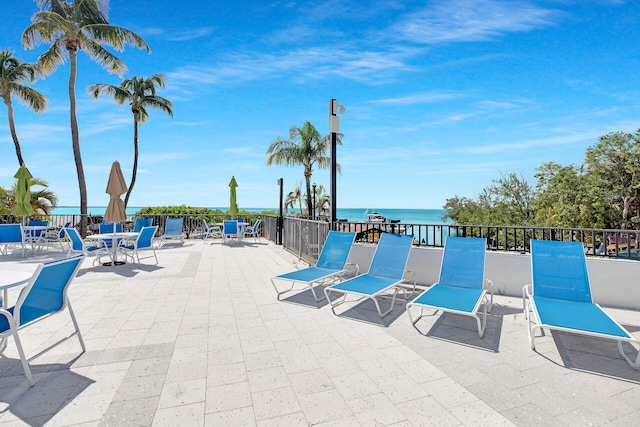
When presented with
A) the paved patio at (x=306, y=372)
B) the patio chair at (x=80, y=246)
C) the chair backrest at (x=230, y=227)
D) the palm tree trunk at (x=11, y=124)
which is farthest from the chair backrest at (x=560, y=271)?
the palm tree trunk at (x=11, y=124)

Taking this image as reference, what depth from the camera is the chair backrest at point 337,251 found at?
536 cm

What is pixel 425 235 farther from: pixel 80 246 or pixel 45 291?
pixel 80 246

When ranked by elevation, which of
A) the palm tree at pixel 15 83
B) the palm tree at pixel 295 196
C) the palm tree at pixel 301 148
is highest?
the palm tree at pixel 15 83

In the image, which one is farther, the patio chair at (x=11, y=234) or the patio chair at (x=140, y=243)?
the patio chair at (x=11, y=234)

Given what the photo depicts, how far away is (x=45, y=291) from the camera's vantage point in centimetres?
258

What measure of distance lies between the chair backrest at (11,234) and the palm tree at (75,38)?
13.4 feet

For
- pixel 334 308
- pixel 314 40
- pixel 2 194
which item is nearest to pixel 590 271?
pixel 334 308

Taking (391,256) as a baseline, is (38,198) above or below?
above

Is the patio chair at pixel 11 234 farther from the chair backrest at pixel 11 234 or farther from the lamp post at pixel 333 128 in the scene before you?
the lamp post at pixel 333 128

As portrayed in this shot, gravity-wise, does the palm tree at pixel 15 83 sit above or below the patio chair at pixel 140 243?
above

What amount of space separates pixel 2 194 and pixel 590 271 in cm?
1976

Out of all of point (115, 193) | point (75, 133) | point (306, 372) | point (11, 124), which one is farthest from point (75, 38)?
point (306, 372)

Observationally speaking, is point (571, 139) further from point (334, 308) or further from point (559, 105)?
point (334, 308)

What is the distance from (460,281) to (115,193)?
25.8 feet
